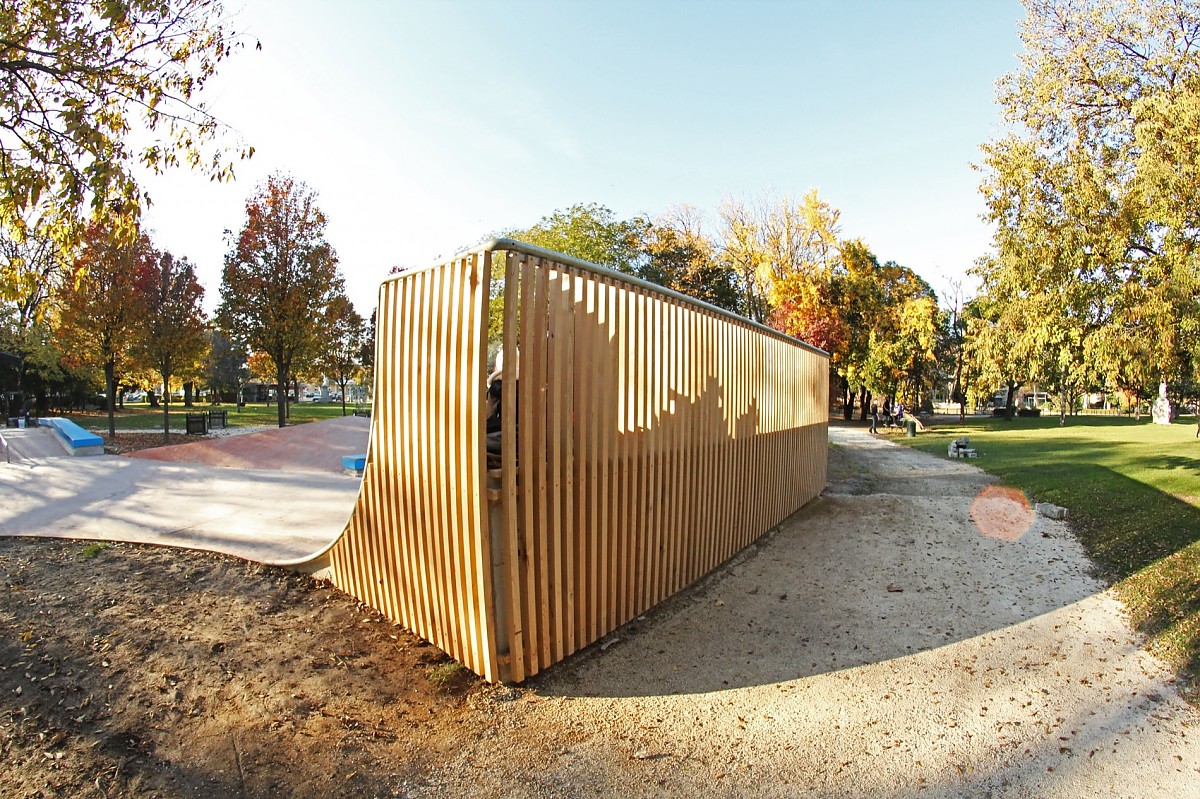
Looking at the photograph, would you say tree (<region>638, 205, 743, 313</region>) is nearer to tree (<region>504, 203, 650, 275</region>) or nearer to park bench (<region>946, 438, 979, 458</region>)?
tree (<region>504, 203, 650, 275</region>)

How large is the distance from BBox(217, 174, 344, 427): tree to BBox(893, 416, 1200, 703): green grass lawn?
2009cm

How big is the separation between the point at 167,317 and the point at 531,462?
766 inches

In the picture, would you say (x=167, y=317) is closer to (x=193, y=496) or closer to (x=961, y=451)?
(x=193, y=496)

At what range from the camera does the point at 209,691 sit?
133 inches

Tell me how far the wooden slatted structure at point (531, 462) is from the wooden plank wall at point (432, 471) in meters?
0.01

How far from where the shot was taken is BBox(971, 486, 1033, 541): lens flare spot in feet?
24.4

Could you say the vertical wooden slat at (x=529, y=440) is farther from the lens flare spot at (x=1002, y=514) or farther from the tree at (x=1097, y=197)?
the tree at (x=1097, y=197)

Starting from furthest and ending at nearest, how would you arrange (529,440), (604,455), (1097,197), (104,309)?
(104,309) < (1097,197) < (604,455) < (529,440)

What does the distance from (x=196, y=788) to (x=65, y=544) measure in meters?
5.00

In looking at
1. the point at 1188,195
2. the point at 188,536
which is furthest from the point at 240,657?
the point at 1188,195

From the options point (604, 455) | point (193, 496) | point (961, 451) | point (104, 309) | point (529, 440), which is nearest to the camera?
point (529, 440)

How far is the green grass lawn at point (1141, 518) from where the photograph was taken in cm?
467

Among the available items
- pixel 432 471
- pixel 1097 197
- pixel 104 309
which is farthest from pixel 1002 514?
pixel 104 309

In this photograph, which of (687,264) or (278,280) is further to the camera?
(687,264)
